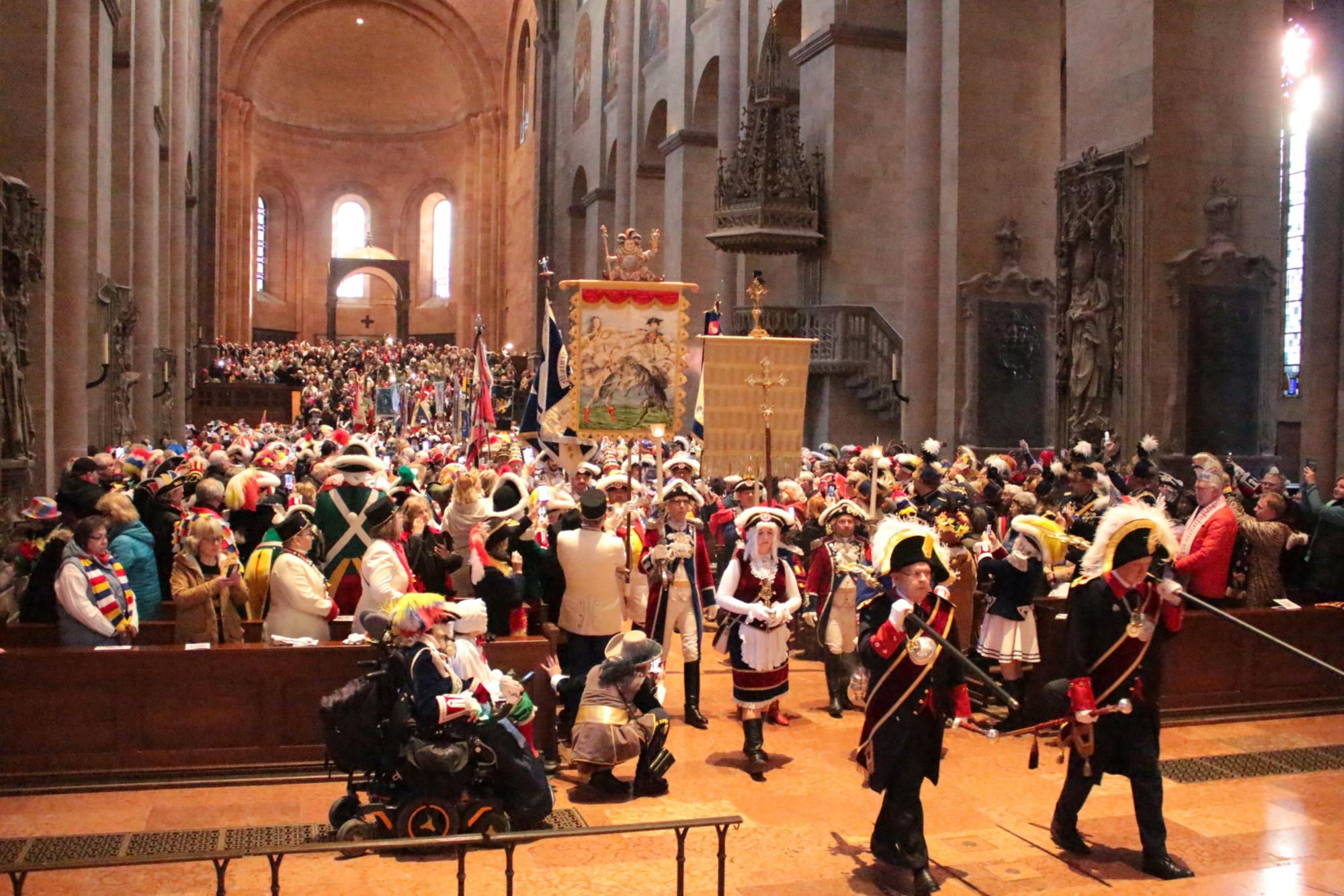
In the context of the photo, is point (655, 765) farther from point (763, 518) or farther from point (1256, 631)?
point (1256, 631)

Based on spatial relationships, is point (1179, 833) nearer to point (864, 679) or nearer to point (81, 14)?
point (864, 679)

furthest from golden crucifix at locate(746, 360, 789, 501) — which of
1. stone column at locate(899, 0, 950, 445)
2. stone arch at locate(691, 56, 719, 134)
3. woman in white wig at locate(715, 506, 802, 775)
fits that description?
stone arch at locate(691, 56, 719, 134)

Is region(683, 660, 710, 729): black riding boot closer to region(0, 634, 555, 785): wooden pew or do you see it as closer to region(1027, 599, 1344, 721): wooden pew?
region(0, 634, 555, 785): wooden pew

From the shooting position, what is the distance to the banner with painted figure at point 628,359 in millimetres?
10898

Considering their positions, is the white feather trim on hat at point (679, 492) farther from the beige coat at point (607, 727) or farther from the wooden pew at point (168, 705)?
the beige coat at point (607, 727)

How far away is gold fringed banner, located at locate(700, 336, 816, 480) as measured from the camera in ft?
37.6

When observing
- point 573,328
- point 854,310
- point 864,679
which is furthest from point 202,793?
point 854,310

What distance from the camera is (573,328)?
10.8 meters

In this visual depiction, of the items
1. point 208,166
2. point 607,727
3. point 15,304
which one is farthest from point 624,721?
point 208,166

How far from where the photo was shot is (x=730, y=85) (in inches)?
1073

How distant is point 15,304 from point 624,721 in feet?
29.0

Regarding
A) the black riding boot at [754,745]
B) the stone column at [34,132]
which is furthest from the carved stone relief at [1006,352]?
the stone column at [34,132]

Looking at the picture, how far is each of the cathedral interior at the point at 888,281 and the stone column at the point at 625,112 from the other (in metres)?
0.46

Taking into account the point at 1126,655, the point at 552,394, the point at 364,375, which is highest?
the point at 364,375
